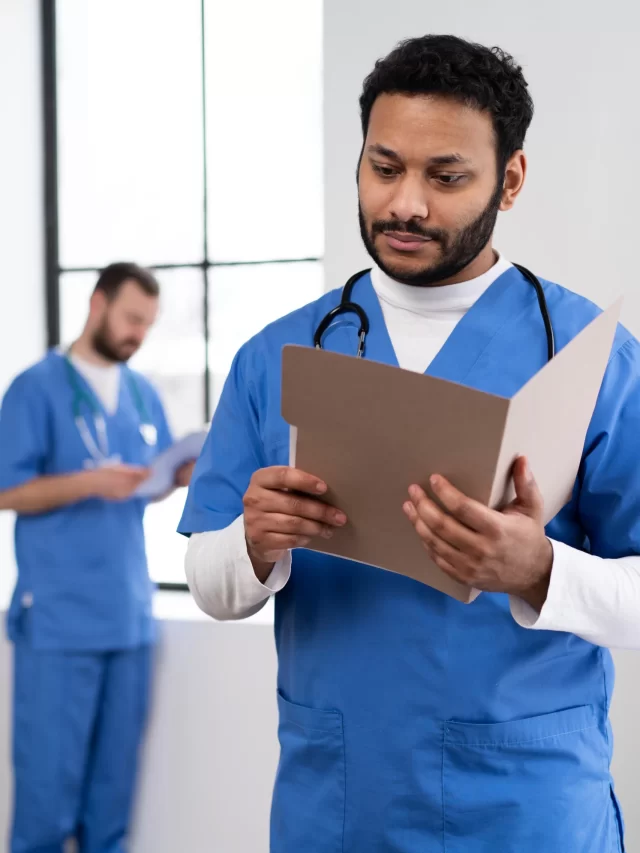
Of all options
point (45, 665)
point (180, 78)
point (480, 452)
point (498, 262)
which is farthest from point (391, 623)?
point (180, 78)

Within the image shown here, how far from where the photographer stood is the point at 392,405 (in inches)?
34.2

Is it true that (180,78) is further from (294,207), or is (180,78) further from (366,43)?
(366,43)

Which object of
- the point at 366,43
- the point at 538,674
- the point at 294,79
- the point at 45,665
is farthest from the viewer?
the point at 294,79

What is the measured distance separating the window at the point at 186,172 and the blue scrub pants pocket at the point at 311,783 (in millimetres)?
1753

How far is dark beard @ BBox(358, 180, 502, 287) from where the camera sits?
1074 millimetres

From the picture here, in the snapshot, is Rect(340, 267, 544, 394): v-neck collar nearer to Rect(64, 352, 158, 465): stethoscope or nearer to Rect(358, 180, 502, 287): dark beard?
Rect(358, 180, 502, 287): dark beard

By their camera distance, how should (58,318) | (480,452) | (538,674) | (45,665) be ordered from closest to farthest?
(480,452) < (538,674) < (45,665) < (58,318)

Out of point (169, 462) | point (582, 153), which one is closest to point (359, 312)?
point (582, 153)

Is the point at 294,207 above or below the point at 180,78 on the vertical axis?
below

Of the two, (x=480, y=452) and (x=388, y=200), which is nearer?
(x=480, y=452)

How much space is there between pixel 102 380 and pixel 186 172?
30.6 inches

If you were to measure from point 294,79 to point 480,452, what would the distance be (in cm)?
215

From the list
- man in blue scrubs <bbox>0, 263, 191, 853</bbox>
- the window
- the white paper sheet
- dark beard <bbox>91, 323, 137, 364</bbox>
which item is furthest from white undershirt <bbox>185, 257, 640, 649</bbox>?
the window

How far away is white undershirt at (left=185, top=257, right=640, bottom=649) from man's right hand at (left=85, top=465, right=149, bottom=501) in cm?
118
